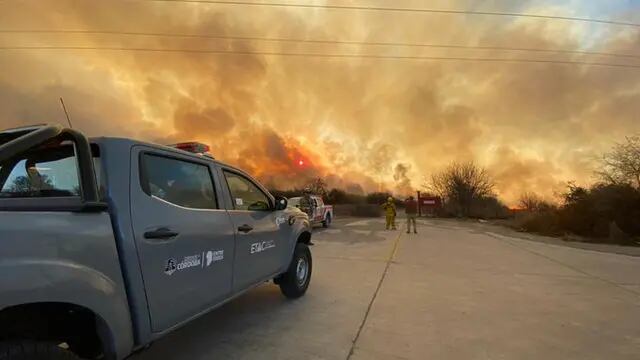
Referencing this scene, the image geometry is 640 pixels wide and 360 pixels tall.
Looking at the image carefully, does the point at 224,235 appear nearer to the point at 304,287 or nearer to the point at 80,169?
the point at 80,169

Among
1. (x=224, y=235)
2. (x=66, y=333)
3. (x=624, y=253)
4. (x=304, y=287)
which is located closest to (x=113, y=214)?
(x=66, y=333)

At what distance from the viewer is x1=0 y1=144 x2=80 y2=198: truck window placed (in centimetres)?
298

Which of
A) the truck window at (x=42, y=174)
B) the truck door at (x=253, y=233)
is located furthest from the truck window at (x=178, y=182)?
the truck window at (x=42, y=174)

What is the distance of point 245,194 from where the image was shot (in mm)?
5414

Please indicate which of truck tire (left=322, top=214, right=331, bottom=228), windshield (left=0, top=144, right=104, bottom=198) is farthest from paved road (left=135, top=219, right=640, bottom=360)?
truck tire (left=322, top=214, right=331, bottom=228)

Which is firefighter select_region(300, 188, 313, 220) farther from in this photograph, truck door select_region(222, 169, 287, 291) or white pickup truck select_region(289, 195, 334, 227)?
truck door select_region(222, 169, 287, 291)

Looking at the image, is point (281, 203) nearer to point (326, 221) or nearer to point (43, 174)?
point (43, 174)

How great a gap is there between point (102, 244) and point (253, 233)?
2327mm

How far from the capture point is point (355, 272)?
923cm

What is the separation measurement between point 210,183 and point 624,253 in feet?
48.5

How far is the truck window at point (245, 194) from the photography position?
5090 mm

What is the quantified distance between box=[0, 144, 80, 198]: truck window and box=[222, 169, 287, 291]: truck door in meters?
1.88

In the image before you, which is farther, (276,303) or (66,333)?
(276,303)

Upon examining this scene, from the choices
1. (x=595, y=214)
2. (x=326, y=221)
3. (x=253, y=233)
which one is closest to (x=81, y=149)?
(x=253, y=233)
